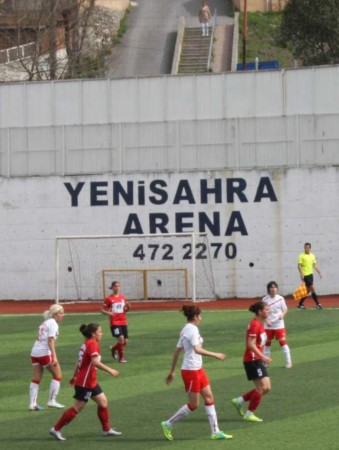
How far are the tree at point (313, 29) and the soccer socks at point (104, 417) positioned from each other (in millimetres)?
58100

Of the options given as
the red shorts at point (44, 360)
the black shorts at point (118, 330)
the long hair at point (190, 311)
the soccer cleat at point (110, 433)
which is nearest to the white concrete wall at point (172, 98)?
the black shorts at point (118, 330)

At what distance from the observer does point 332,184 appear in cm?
4519

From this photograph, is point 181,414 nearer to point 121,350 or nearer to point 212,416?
point 212,416

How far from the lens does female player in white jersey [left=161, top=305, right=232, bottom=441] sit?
18.6m

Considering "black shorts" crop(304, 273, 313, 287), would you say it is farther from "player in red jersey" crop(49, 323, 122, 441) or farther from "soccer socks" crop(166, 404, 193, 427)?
"soccer socks" crop(166, 404, 193, 427)

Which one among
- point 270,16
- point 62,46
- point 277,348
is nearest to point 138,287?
point 277,348

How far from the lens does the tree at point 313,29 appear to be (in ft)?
246

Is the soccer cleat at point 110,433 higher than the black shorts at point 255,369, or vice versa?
the black shorts at point 255,369

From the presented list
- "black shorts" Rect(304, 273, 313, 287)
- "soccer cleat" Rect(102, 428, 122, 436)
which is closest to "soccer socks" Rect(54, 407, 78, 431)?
"soccer cleat" Rect(102, 428, 122, 436)

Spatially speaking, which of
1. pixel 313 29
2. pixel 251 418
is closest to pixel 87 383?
pixel 251 418

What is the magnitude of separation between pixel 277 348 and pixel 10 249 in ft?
61.4

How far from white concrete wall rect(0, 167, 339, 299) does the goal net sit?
1.44ft

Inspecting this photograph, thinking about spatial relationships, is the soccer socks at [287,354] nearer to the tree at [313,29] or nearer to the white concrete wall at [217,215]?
the white concrete wall at [217,215]

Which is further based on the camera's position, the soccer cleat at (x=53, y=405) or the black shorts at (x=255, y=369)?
the soccer cleat at (x=53, y=405)
